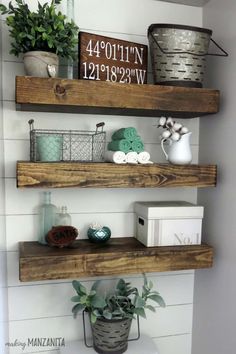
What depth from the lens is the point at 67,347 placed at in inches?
54.7

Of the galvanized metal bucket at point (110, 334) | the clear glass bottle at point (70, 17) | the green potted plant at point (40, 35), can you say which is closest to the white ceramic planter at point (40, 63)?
the green potted plant at point (40, 35)

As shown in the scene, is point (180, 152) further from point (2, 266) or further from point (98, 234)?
point (2, 266)

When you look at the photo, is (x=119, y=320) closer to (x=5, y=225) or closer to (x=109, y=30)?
(x=5, y=225)

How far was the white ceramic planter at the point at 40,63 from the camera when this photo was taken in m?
1.10

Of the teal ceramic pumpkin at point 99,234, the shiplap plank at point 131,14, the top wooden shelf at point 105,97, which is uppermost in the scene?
the shiplap plank at point 131,14

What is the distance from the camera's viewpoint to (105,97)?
45.3 inches

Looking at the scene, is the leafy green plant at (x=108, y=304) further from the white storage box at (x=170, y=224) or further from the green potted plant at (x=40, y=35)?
the green potted plant at (x=40, y=35)

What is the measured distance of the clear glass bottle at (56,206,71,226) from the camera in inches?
52.7

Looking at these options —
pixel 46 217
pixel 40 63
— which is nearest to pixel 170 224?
pixel 46 217

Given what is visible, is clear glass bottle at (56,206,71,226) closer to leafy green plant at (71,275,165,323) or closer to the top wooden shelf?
leafy green plant at (71,275,165,323)

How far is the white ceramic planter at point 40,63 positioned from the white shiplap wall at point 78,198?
0.21m

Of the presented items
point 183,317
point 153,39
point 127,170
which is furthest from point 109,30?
point 183,317

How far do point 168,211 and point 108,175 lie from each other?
300mm

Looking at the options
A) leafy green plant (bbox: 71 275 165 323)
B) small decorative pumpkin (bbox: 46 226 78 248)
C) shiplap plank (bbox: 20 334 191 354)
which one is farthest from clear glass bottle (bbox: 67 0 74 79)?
shiplap plank (bbox: 20 334 191 354)
